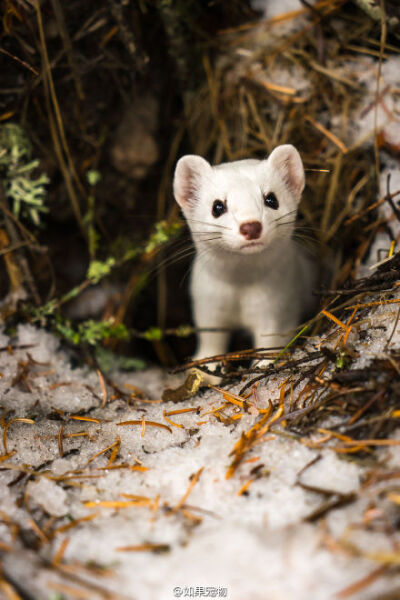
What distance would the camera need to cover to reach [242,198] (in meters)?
2.03

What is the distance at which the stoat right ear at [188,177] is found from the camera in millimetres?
2252

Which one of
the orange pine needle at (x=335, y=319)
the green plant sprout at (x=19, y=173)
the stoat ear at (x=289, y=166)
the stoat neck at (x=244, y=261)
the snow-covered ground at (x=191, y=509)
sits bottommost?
the snow-covered ground at (x=191, y=509)

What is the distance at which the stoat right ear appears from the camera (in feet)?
7.39

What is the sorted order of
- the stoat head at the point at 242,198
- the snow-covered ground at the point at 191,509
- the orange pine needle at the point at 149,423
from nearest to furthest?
the snow-covered ground at the point at 191,509, the orange pine needle at the point at 149,423, the stoat head at the point at 242,198

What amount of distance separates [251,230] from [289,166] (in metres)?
0.53

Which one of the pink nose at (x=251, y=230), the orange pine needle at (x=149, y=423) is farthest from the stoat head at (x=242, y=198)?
the orange pine needle at (x=149, y=423)

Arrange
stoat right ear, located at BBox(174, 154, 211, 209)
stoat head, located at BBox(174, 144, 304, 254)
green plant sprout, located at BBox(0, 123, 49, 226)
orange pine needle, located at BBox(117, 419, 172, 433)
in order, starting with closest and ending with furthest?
orange pine needle, located at BBox(117, 419, 172, 433) → stoat head, located at BBox(174, 144, 304, 254) → stoat right ear, located at BBox(174, 154, 211, 209) → green plant sprout, located at BBox(0, 123, 49, 226)

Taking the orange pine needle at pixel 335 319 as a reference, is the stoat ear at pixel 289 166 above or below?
above

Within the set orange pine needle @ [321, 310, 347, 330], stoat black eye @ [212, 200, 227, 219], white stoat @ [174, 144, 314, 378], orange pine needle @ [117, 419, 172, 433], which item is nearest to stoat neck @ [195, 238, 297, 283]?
white stoat @ [174, 144, 314, 378]

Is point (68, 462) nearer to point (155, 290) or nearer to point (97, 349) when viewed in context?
point (97, 349)

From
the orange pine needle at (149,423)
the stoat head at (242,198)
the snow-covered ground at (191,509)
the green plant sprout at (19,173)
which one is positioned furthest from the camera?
the green plant sprout at (19,173)

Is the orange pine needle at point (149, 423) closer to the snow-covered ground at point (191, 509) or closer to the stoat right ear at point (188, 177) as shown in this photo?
the snow-covered ground at point (191, 509)

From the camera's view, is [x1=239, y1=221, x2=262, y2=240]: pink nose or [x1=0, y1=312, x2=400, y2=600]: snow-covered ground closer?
[x1=0, y1=312, x2=400, y2=600]: snow-covered ground

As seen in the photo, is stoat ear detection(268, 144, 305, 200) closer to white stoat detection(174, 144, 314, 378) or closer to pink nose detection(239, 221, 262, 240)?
A: white stoat detection(174, 144, 314, 378)
